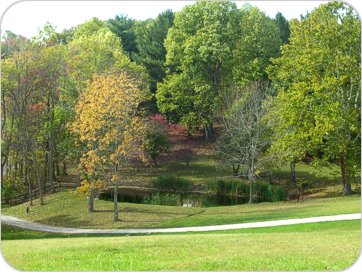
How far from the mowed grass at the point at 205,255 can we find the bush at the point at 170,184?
73.2 feet

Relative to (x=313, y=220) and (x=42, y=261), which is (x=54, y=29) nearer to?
(x=313, y=220)

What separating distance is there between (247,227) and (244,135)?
1407cm

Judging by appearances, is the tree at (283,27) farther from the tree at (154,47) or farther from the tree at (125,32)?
the tree at (125,32)

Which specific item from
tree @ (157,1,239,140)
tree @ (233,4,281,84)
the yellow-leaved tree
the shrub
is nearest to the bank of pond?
the shrub

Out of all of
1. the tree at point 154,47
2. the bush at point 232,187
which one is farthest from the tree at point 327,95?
the tree at point 154,47

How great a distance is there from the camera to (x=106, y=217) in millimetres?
25359

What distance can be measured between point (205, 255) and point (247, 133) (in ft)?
73.3

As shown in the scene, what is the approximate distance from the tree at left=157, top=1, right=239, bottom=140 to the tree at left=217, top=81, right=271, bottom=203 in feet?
20.1

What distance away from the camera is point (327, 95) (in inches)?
1051

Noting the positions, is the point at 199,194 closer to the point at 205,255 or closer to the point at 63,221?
the point at 63,221

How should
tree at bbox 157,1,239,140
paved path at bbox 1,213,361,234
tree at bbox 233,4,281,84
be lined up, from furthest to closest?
tree at bbox 233,4,281,84 < tree at bbox 157,1,239,140 < paved path at bbox 1,213,361,234

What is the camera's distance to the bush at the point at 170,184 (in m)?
35.8

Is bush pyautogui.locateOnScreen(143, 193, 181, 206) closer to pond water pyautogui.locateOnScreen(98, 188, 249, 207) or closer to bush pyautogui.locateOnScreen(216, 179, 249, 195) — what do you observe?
pond water pyautogui.locateOnScreen(98, 188, 249, 207)

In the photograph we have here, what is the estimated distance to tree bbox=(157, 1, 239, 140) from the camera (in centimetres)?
4188
